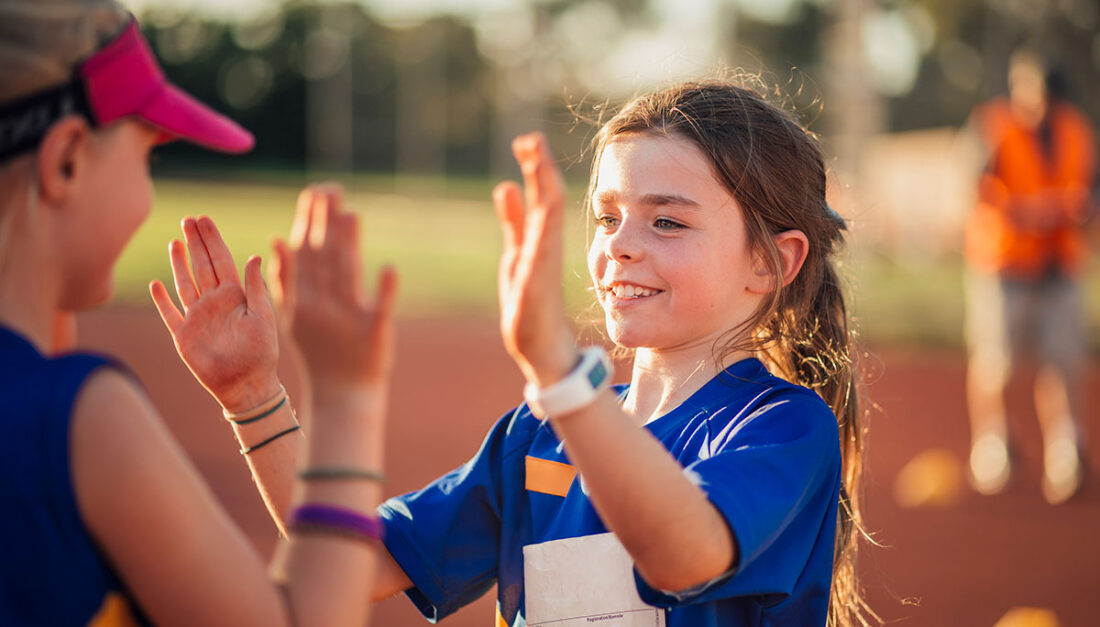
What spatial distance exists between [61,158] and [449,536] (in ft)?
3.59

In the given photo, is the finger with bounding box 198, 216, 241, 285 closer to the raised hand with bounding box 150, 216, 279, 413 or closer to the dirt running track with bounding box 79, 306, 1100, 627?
the raised hand with bounding box 150, 216, 279, 413

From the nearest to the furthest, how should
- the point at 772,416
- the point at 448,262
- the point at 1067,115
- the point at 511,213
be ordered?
the point at 511,213 < the point at 772,416 < the point at 1067,115 < the point at 448,262

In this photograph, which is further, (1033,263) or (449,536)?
(1033,263)

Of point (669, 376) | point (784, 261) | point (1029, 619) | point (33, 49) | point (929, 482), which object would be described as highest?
point (33, 49)

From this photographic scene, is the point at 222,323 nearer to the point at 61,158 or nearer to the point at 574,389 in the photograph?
the point at 61,158

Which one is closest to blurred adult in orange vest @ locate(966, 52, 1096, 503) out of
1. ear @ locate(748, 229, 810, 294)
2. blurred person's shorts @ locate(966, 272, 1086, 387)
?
blurred person's shorts @ locate(966, 272, 1086, 387)

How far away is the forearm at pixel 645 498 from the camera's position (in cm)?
152

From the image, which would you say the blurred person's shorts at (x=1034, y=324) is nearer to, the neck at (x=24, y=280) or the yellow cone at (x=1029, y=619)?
the yellow cone at (x=1029, y=619)

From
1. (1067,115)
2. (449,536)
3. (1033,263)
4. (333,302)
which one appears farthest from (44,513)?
(1067,115)

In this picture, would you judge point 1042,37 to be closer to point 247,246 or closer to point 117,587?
point 247,246

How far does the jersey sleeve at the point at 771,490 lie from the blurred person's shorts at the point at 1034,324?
564cm

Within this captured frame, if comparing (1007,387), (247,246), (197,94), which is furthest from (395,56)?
(1007,387)

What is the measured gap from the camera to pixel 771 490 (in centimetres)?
169

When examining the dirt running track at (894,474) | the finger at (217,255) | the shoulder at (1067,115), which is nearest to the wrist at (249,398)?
the finger at (217,255)
